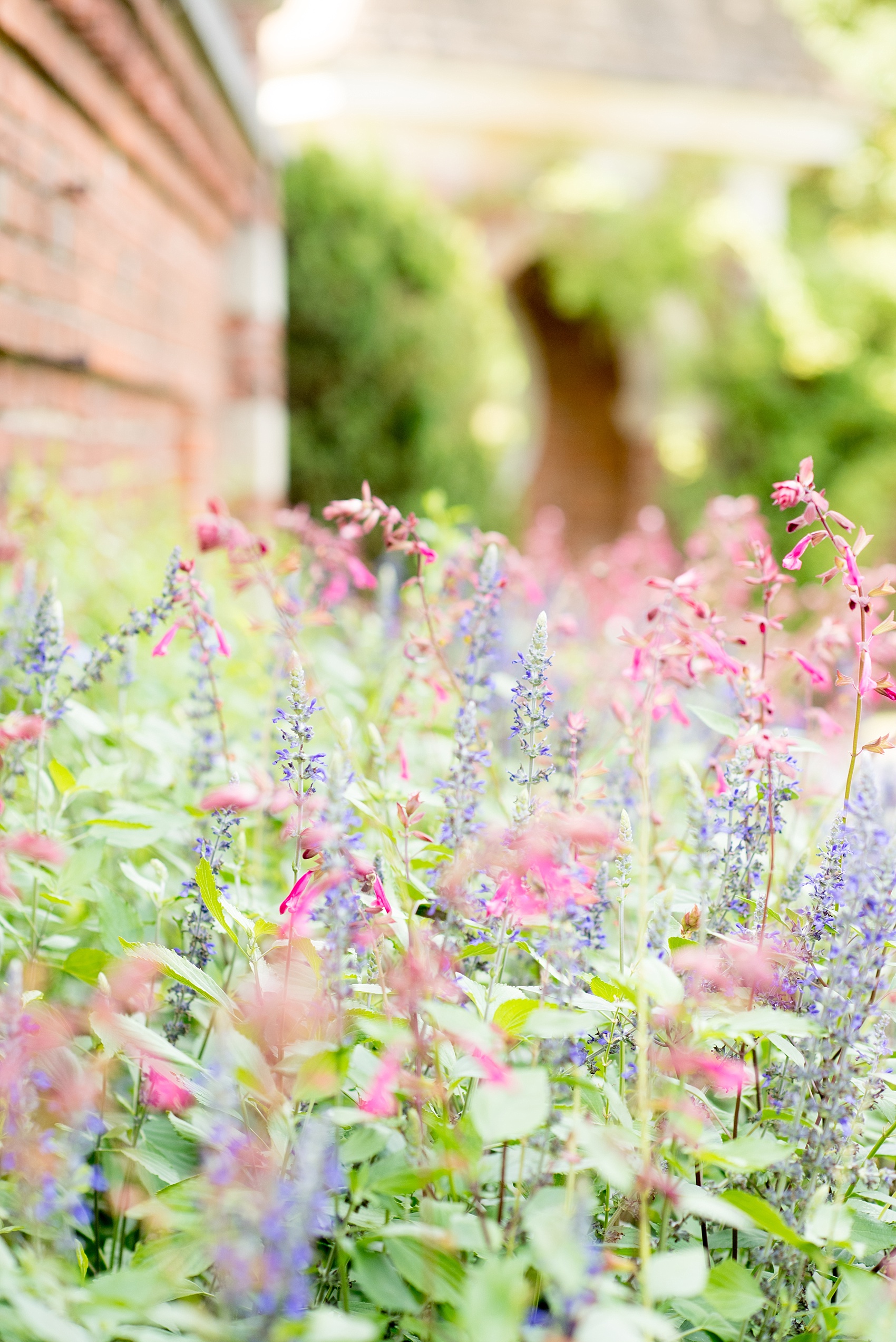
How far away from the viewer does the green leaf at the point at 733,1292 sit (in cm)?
83

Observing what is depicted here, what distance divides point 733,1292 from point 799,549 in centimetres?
68

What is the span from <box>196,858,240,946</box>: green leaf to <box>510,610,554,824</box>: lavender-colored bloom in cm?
27

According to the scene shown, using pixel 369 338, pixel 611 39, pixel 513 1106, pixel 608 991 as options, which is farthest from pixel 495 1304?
pixel 611 39

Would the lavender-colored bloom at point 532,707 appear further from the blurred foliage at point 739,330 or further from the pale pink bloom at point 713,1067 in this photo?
the blurred foliage at point 739,330

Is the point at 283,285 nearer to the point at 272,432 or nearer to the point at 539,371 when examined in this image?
the point at 272,432

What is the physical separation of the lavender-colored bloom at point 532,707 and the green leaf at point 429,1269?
1.18 feet

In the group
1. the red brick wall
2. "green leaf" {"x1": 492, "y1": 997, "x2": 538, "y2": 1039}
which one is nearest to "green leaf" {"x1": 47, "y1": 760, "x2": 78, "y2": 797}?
"green leaf" {"x1": 492, "y1": 997, "x2": 538, "y2": 1039}

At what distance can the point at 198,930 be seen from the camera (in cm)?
115

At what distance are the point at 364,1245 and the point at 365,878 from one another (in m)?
0.29

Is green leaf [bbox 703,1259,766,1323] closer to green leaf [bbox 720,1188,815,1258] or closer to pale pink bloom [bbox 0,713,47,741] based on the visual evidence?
green leaf [bbox 720,1188,815,1258]

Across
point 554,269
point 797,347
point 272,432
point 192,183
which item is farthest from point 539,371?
point 192,183

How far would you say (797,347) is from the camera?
9.27 meters

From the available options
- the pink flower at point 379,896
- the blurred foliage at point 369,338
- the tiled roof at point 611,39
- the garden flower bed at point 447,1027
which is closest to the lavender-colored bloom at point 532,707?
the garden flower bed at point 447,1027

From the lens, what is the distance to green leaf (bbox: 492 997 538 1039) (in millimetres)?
944
